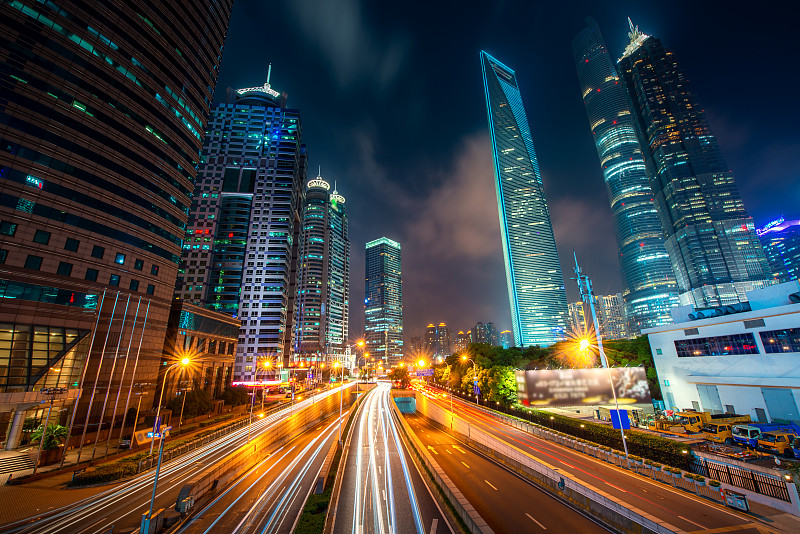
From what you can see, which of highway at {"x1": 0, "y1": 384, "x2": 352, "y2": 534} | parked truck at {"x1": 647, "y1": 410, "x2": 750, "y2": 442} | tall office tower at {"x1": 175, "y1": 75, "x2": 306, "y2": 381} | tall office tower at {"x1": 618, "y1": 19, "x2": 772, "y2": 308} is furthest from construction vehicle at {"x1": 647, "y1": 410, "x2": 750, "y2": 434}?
tall office tower at {"x1": 618, "y1": 19, "x2": 772, "y2": 308}

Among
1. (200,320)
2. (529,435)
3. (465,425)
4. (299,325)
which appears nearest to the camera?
(529,435)

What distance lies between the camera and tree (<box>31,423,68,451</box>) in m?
29.5

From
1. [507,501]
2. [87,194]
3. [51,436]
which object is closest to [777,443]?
[507,501]

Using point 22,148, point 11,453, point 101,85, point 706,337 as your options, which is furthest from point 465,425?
point 101,85

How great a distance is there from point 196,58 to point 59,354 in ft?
198

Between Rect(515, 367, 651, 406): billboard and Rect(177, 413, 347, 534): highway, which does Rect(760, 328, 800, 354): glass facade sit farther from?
Rect(177, 413, 347, 534): highway

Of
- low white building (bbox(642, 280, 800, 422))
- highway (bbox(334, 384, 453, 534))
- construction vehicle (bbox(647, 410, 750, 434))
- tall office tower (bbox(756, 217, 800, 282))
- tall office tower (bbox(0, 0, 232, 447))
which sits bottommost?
highway (bbox(334, 384, 453, 534))

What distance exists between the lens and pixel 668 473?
22297 mm

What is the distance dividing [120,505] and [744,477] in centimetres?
4316

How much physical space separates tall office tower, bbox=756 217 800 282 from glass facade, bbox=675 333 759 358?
207 metres

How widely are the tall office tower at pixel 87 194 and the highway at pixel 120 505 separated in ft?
59.2

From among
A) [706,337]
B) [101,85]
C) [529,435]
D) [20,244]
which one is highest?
[101,85]

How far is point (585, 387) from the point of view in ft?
153

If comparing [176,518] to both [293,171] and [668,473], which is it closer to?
[668,473]
